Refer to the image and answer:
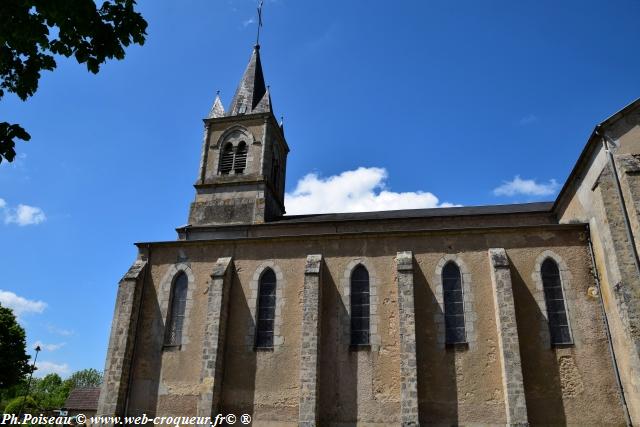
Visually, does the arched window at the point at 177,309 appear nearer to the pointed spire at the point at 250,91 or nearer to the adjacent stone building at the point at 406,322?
the adjacent stone building at the point at 406,322

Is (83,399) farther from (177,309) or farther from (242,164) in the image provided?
(177,309)

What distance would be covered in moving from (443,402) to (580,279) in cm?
560

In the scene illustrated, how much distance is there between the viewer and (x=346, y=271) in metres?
15.8

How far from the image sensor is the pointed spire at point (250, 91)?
25984 millimetres

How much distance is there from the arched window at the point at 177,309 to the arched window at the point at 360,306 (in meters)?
5.86

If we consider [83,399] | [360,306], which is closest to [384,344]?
[360,306]

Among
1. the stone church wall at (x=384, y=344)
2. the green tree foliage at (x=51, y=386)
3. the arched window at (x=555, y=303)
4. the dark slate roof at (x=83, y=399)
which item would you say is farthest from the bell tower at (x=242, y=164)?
the green tree foliage at (x=51, y=386)

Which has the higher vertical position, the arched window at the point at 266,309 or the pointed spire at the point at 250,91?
the pointed spire at the point at 250,91

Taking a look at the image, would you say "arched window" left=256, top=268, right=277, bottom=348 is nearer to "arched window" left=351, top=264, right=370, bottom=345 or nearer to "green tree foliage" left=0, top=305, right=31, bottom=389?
"arched window" left=351, top=264, right=370, bottom=345

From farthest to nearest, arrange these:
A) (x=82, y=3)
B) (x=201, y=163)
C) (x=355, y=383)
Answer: (x=201, y=163) → (x=355, y=383) → (x=82, y=3)

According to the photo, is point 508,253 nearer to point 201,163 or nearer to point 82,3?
point 82,3

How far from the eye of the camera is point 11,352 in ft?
102

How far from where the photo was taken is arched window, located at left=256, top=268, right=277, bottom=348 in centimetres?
1555

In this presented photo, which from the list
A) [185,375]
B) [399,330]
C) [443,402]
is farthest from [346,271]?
[185,375]
